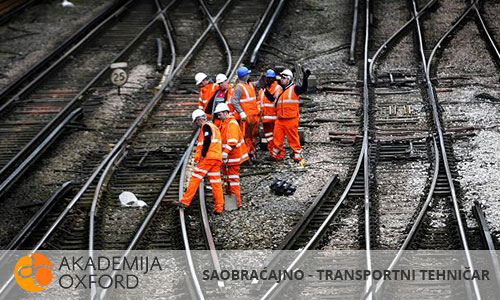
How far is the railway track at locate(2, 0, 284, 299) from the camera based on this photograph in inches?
416

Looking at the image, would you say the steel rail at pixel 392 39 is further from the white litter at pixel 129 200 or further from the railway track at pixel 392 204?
the white litter at pixel 129 200

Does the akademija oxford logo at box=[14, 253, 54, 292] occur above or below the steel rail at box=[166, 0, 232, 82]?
below

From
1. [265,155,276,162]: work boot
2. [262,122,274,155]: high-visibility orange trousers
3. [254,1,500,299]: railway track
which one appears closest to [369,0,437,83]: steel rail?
[254,1,500,299]: railway track

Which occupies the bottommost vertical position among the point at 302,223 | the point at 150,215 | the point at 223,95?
the point at 302,223

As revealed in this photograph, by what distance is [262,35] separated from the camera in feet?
69.2

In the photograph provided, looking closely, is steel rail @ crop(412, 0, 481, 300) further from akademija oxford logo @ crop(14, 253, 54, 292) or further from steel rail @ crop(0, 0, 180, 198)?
steel rail @ crop(0, 0, 180, 198)

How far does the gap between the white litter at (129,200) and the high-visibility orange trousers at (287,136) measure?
2.58m

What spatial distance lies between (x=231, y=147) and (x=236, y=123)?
0.35 m

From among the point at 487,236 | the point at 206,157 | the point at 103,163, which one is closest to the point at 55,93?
the point at 103,163

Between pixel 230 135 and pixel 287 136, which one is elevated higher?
pixel 287 136

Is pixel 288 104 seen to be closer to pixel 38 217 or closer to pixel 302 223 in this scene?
pixel 302 223

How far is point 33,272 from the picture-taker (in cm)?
961

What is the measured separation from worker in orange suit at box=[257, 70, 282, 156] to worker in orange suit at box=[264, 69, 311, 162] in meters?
0.10

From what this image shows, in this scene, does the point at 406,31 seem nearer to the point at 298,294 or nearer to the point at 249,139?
the point at 249,139
